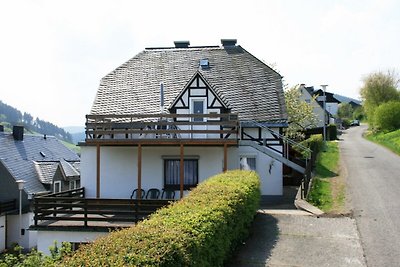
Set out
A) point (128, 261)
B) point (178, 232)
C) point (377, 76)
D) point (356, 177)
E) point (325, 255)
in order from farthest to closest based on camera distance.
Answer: point (377, 76)
point (356, 177)
point (325, 255)
point (178, 232)
point (128, 261)

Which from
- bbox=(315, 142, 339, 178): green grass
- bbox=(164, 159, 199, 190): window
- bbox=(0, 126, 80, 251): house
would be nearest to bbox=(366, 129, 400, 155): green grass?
bbox=(315, 142, 339, 178): green grass

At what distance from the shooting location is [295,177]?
2661 centimetres

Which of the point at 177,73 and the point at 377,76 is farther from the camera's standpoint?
the point at 377,76

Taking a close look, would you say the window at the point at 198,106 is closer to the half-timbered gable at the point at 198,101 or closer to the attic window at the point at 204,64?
the half-timbered gable at the point at 198,101

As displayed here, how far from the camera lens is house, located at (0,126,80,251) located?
111ft

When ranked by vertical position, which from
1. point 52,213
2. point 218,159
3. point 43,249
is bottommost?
point 43,249

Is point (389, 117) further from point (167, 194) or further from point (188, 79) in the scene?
point (167, 194)

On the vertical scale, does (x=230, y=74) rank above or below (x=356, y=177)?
above

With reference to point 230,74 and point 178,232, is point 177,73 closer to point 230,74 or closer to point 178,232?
point 230,74

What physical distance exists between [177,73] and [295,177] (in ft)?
29.4

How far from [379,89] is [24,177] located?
4260 cm

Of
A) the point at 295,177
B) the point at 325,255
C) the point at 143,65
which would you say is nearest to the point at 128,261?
the point at 325,255

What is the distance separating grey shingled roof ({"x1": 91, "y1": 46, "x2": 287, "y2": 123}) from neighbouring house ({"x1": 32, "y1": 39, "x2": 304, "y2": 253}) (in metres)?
0.06

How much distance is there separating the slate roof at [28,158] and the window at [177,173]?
693 inches
